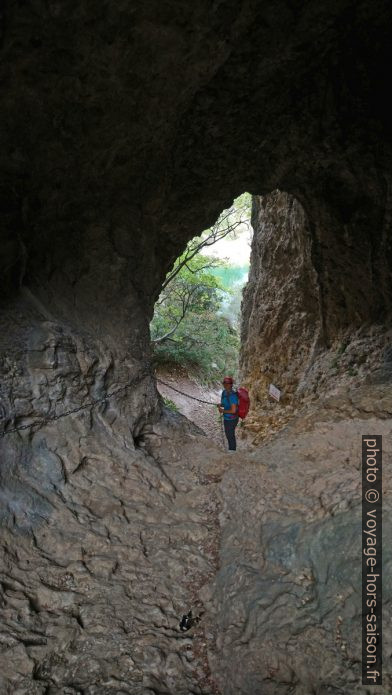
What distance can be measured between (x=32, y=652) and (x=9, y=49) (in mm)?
4087

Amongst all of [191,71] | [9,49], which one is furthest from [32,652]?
[191,71]

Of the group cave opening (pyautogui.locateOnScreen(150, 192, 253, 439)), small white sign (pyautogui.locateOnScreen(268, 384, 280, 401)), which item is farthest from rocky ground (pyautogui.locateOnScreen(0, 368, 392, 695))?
cave opening (pyautogui.locateOnScreen(150, 192, 253, 439))

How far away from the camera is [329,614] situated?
2338 millimetres

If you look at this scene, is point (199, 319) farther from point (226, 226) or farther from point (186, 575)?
point (186, 575)

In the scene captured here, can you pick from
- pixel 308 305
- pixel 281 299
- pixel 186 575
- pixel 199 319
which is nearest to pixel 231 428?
pixel 308 305

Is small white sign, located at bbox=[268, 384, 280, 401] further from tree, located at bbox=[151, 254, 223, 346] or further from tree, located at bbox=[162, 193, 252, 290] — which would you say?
tree, located at bbox=[162, 193, 252, 290]

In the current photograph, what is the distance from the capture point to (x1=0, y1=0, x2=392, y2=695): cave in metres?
2.38

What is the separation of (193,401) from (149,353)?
9.74 metres

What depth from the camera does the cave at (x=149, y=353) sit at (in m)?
2.38

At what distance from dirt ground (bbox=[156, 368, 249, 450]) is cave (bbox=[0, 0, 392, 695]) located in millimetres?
5630

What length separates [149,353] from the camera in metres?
6.16

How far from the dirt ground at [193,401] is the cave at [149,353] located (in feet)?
18.5

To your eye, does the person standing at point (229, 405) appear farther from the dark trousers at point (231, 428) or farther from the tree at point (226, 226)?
the tree at point (226, 226)

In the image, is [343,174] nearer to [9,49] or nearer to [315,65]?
[315,65]
